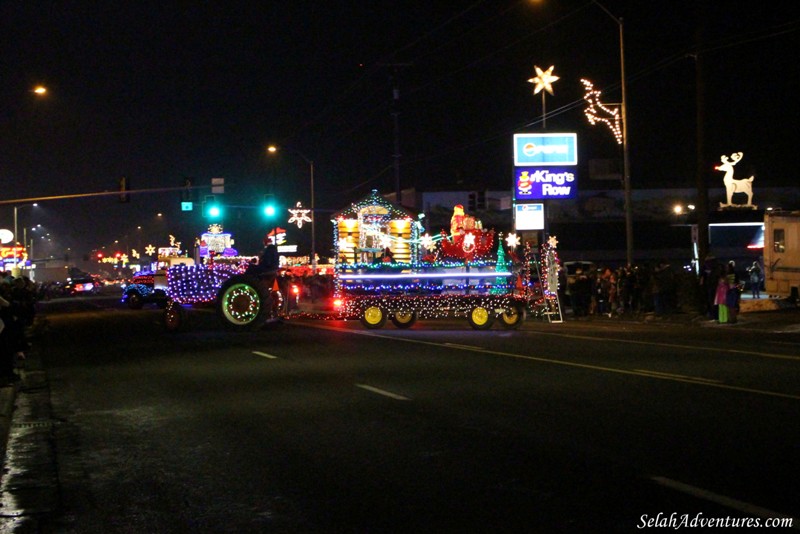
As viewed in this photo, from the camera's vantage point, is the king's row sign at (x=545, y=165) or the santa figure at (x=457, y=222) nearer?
the santa figure at (x=457, y=222)

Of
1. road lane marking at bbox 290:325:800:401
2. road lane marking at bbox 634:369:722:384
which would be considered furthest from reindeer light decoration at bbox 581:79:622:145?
road lane marking at bbox 634:369:722:384

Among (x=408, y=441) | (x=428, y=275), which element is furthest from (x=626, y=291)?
(x=408, y=441)

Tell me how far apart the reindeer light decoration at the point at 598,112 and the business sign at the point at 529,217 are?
39.6 feet

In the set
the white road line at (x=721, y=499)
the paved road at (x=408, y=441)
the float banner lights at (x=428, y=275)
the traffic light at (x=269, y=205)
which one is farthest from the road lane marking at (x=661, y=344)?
the traffic light at (x=269, y=205)

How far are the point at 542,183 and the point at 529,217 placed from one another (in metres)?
2.30

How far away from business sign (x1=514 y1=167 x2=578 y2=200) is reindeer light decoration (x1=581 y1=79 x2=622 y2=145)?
9.98 meters

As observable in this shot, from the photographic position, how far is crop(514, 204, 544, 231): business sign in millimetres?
48213

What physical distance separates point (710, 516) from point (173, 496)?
4.12 meters

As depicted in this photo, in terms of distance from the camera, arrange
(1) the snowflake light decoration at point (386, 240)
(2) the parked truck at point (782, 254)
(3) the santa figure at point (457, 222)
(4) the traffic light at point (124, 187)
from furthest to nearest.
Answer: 1. (4) the traffic light at point (124, 187)
2. (2) the parked truck at point (782, 254)
3. (1) the snowflake light decoration at point (386, 240)
4. (3) the santa figure at point (457, 222)

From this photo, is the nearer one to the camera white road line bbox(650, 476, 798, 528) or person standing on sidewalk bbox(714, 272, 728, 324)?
white road line bbox(650, 476, 798, 528)

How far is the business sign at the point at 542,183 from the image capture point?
4653 centimetres

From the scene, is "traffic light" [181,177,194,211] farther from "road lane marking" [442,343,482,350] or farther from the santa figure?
"road lane marking" [442,343,482,350]

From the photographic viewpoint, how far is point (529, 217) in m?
48.4

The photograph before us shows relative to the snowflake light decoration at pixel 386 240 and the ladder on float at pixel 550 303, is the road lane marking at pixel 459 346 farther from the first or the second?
the snowflake light decoration at pixel 386 240
